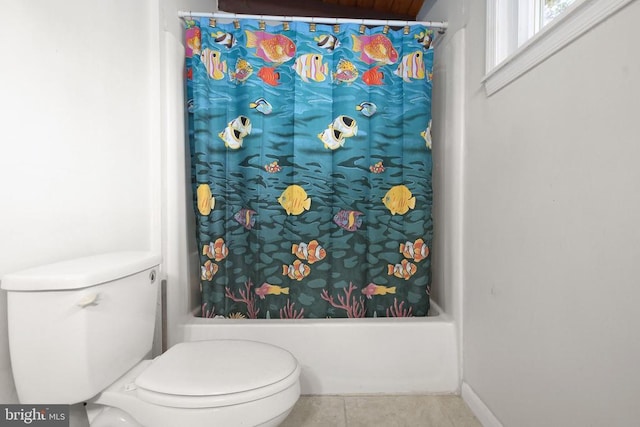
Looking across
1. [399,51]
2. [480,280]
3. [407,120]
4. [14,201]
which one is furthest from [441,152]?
[14,201]

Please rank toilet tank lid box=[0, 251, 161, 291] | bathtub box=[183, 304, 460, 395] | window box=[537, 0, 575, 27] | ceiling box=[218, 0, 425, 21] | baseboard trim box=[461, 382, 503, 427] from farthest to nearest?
ceiling box=[218, 0, 425, 21] → bathtub box=[183, 304, 460, 395] → baseboard trim box=[461, 382, 503, 427] → window box=[537, 0, 575, 27] → toilet tank lid box=[0, 251, 161, 291]

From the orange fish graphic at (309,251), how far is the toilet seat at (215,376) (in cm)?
56

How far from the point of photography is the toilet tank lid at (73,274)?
2.70 ft

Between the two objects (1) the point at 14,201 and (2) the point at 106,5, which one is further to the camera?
(2) the point at 106,5

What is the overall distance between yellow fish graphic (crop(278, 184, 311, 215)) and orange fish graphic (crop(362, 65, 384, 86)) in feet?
1.95

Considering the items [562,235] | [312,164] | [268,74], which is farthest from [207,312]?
[562,235]

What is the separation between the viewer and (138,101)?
137 cm

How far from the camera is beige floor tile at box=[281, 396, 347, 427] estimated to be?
1295mm

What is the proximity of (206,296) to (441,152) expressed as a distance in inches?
52.2

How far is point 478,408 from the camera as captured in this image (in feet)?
4.28

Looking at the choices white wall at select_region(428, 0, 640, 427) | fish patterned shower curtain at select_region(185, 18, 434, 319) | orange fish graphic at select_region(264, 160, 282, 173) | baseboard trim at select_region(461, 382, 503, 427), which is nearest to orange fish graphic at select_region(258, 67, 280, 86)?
fish patterned shower curtain at select_region(185, 18, 434, 319)

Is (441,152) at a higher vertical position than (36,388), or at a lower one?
higher

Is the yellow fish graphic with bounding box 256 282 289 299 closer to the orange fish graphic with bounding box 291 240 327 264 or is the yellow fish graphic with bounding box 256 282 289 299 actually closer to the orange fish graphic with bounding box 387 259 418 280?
the orange fish graphic with bounding box 291 240 327 264

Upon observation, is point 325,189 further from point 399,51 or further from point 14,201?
point 14,201
